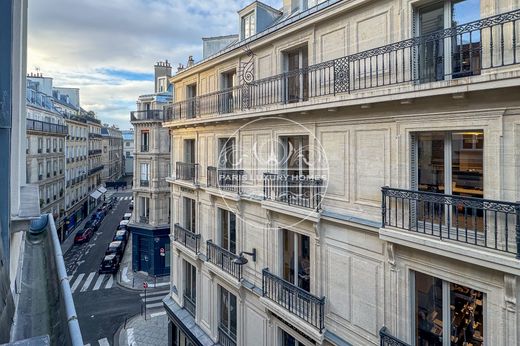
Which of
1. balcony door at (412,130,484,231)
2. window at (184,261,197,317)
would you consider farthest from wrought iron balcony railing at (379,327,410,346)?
window at (184,261,197,317)

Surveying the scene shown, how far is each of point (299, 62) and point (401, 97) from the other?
3943mm

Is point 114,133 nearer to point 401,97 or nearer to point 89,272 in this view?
point 89,272

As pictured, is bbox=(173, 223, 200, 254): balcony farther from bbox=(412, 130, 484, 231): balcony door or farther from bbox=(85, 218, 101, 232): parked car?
bbox=(85, 218, 101, 232): parked car

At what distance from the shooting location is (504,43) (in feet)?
16.4

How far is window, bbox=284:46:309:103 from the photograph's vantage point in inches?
342

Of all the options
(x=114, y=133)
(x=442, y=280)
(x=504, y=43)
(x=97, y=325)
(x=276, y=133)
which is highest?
(x=114, y=133)

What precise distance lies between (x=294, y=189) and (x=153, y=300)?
56.9ft

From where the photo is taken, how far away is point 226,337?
38.3ft

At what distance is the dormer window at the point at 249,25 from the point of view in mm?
11539

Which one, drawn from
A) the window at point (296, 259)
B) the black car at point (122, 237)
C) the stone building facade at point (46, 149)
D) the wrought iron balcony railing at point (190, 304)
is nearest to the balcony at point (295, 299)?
the window at point (296, 259)

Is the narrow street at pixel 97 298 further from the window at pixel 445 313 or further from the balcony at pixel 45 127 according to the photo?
the window at pixel 445 313

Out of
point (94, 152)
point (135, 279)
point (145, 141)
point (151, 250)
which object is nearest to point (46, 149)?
point (145, 141)

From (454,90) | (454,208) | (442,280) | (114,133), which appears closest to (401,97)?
(454,90)

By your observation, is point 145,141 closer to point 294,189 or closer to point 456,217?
point 294,189
